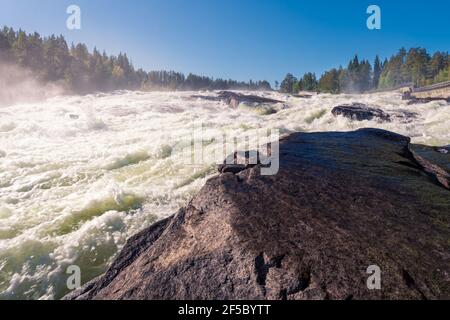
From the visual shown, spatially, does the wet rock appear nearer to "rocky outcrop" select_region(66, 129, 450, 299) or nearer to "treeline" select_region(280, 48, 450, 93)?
"rocky outcrop" select_region(66, 129, 450, 299)

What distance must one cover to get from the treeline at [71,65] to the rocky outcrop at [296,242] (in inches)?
3256

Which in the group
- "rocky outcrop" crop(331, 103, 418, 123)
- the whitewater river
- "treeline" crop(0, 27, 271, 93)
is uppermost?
"treeline" crop(0, 27, 271, 93)

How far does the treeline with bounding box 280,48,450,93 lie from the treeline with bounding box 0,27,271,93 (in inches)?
2068

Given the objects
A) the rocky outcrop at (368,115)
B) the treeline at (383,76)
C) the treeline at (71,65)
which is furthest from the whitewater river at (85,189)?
the treeline at (383,76)

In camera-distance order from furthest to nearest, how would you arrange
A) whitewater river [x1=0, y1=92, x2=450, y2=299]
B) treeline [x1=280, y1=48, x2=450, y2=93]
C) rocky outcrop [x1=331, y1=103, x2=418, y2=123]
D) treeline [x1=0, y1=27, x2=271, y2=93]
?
treeline [x1=280, y1=48, x2=450, y2=93] < treeline [x1=0, y1=27, x2=271, y2=93] < rocky outcrop [x1=331, y1=103, x2=418, y2=123] < whitewater river [x1=0, y1=92, x2=450, y2=299]

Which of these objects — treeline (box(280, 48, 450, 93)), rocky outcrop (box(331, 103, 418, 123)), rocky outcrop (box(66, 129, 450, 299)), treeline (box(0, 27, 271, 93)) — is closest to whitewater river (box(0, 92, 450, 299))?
rocky outcrop (box(331, 103, 418, 123))

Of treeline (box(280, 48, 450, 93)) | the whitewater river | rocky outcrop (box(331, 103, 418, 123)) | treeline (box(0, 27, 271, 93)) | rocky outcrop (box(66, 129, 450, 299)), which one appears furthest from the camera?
treeline (box(280, 48, 450, 93))

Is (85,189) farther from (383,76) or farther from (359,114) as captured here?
(383,76)

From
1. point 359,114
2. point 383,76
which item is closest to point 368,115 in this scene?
point 359,114

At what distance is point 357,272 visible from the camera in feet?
10.9

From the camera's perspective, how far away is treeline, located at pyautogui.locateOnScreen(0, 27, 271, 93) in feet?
246

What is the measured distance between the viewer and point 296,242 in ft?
12.3

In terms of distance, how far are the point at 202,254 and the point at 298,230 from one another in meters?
1.22
